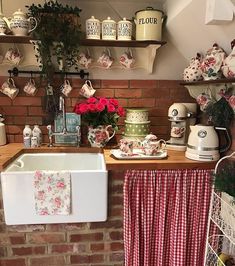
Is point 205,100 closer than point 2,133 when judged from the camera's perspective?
Yes

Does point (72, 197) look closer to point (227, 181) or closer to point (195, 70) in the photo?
point (227, 181)

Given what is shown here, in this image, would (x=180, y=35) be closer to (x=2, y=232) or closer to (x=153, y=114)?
(x=153, y=114)

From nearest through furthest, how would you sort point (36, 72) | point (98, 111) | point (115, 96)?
point (98, 111), point (36, 72), point (115, 96)

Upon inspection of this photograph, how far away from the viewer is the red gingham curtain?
141 centimetres

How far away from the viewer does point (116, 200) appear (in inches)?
57.2

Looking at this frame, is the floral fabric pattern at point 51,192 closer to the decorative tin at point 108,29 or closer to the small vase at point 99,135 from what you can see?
the small vase at point 99,135

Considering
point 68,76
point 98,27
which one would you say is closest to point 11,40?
point 68,76

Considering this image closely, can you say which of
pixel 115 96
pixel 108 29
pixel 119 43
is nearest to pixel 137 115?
pixel 115 96

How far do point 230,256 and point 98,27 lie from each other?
1.54 m

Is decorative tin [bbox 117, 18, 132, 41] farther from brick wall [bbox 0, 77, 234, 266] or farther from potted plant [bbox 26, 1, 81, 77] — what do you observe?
brick wall [bbox 0, 77, 234, 266]

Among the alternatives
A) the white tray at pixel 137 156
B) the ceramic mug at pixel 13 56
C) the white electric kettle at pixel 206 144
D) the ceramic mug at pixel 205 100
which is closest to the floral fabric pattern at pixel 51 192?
the white tray at pixel 137 156

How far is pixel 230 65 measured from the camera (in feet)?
4.05

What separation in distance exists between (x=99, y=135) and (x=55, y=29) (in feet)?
2.40

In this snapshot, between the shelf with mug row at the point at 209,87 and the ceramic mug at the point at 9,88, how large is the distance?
118cm
